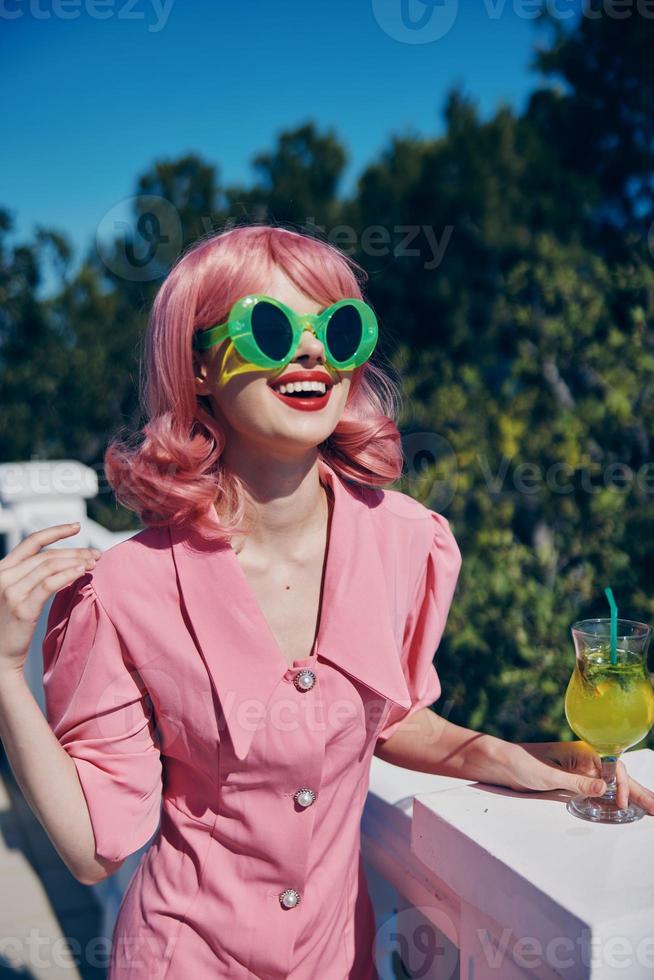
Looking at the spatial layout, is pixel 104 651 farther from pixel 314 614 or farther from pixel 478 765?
pixel 478 765

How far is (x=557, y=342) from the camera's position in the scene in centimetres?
471

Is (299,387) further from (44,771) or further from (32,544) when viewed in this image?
(44,771)

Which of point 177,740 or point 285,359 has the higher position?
point 285,359

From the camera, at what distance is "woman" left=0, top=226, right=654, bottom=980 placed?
133cm

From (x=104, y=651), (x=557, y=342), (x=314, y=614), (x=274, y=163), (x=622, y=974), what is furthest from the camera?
(x=274, y=163)

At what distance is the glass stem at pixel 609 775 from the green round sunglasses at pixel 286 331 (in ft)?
2.20

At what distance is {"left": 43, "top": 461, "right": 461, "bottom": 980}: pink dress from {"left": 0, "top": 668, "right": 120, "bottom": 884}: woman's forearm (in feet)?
0.08

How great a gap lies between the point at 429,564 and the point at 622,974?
762 mm

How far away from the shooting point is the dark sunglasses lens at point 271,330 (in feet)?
4.39

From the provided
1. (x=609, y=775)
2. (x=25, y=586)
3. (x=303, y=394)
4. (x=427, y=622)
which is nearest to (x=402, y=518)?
(x=427, y=622)

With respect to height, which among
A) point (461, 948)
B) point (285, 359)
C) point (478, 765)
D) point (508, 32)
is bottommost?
point (461, 948)

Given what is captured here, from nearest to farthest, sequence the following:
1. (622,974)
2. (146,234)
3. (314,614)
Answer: (622,974) → (314,614) → (146,234)

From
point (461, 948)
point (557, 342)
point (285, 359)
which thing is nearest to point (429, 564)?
point (285, 359)

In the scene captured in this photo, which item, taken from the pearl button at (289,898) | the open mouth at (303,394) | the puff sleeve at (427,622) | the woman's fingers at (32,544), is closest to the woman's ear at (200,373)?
the open mouth at (303,394)
